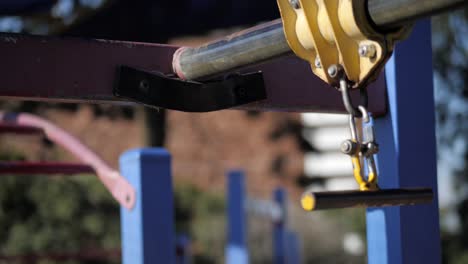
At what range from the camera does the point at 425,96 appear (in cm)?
120

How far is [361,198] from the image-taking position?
2.30 ft

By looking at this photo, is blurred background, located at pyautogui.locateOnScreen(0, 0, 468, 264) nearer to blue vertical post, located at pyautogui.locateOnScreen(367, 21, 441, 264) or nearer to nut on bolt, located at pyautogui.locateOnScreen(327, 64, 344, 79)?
blue vertical post, located at pyautogui.locateOnScreen(367, 21, 441, 264)

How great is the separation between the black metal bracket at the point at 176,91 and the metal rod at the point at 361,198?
1.00ft

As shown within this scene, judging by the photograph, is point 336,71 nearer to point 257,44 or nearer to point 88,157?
point 257,44

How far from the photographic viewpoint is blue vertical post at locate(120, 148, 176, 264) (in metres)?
1.42

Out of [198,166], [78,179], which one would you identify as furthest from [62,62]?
[198,166]

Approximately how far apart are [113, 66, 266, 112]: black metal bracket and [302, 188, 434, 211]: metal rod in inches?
12.0

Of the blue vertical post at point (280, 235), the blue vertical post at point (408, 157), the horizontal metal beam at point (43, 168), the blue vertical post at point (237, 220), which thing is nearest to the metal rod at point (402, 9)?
the blue vertical post at point (408, 157)

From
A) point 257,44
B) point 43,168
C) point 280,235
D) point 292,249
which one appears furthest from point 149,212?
point 292,249

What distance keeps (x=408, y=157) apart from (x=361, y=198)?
491 millimetres

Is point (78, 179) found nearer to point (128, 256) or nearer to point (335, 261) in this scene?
point (335, 261)

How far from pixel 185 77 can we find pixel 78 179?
5.65 meters

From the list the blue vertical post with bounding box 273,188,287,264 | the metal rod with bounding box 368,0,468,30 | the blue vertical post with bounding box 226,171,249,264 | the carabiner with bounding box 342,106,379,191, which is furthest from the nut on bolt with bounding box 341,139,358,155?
the blue vertical post with bounding box 273,188,287,264

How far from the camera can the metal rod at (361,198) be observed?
0.67 meters
